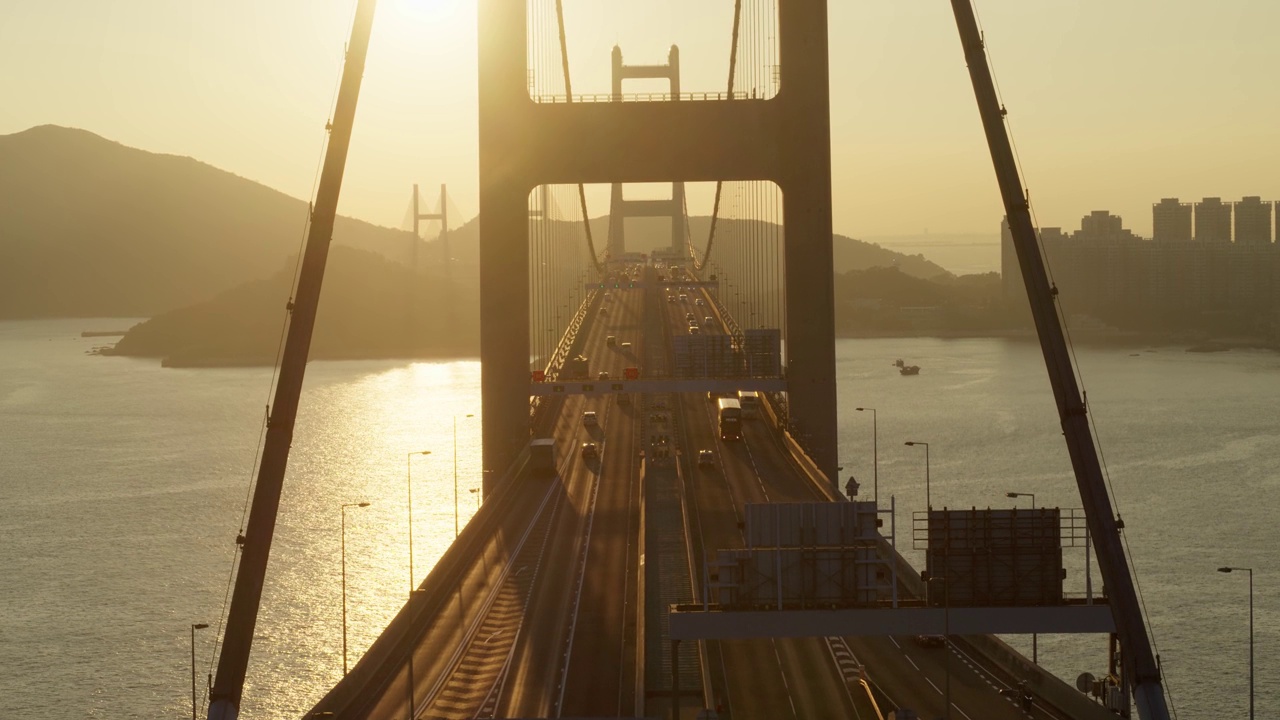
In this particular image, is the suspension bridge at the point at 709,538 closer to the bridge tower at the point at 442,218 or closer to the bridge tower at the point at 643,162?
the bridge tower at the point at 643,162

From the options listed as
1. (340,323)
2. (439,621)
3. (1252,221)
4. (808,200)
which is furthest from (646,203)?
(1252,221)

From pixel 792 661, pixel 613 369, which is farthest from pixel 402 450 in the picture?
pixel 792 661

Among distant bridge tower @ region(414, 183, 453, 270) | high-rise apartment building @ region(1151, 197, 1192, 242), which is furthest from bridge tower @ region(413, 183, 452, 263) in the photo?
high-rise apartment building @ region(1151, 197, 1192, 242)

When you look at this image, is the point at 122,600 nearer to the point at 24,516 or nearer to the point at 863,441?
the point at 24,516

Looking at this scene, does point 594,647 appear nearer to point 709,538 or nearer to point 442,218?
point 709,538

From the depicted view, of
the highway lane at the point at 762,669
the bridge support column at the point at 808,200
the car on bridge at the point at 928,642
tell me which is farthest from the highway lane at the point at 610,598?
the bridge support column at the point at 808,200

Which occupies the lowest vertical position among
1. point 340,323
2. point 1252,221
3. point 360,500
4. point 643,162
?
point 360,500
